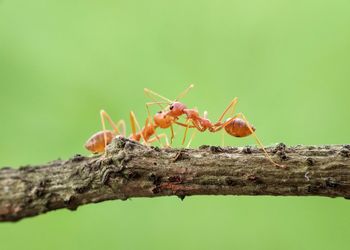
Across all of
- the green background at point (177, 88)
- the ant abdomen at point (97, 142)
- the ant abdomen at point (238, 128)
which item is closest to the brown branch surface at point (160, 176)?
the ant abdomen at point (238, 128)

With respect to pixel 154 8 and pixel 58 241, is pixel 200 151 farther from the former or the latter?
pixel 154 8

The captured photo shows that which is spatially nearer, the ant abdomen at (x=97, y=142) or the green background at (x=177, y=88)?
the ant abdomen at (x=97, y=142)

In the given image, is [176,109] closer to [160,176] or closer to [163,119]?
[163,119]

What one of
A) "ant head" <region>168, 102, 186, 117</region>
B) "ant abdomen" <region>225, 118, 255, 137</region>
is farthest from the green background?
"ant abdomen" <region>225, 118, 255, 137</region>

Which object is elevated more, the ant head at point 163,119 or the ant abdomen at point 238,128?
the ant head at point 163,119

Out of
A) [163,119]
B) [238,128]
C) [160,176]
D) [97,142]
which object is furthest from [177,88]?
[160,176]

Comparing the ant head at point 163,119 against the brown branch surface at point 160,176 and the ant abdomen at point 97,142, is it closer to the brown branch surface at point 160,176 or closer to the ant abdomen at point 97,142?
the ant abdomen at point 97,142
